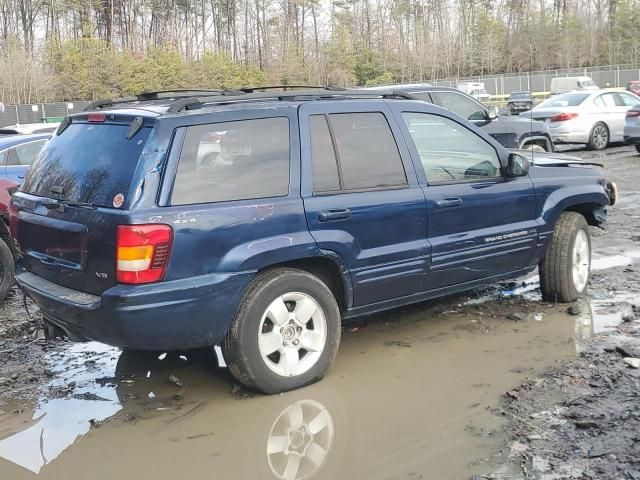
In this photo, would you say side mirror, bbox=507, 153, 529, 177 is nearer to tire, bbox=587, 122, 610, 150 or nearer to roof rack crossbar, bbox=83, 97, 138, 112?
roof rack crossbar, bbox=83, 97, 138, 112

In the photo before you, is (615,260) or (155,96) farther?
(615,260)

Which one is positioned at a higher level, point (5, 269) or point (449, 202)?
point (449, 202)

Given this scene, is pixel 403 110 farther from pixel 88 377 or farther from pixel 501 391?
pixel 88 377

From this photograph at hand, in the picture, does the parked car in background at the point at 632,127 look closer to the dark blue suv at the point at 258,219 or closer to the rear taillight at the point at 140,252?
the dark blue suv at the point at 258,219

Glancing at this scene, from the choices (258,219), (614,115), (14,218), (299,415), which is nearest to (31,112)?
(614,115)

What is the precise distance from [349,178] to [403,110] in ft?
2.65

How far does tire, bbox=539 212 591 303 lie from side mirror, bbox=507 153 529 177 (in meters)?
0.78

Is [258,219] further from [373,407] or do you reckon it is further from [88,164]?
[373,407]

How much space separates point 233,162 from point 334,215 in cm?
72

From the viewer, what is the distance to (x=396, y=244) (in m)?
5.04

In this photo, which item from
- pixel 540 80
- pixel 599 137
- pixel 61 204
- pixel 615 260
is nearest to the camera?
pixel 61 204

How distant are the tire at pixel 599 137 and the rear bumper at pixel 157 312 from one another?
16079 mm

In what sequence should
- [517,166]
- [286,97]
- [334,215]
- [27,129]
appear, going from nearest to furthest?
[334,215]
[286,97]
[517,166]
[27,129]

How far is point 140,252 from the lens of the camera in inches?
159
